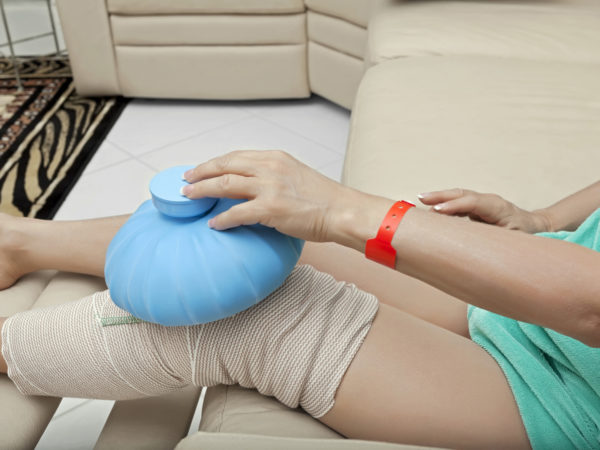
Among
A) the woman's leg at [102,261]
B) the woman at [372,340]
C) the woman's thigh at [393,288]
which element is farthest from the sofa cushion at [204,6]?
the woman at [372,340]

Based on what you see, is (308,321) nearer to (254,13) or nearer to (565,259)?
(565,259)

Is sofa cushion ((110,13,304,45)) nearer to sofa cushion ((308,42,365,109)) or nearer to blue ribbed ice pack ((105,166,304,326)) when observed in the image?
sofa cushion ((308,42,365,109))

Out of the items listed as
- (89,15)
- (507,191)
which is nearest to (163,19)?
(89,15)

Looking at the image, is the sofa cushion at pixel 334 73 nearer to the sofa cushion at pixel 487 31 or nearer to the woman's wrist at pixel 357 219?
the sofa cushion at pixel 487 31

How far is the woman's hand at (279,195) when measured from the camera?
627mm

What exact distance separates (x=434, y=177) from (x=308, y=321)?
0.49 m

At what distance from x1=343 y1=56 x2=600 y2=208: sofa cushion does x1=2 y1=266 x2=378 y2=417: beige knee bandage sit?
40cm

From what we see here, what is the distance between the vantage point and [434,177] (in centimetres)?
108

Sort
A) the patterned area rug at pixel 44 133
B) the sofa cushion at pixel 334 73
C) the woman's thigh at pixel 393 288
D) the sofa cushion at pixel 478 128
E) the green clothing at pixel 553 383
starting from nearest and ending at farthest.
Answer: the green clothing at pixel 553 383 → the woman's thigh at pixel 393 288 → the sofa cushion at pixel 478 128 → the patterned area rug at pixel 44 133 → the sofa cushion at pixel 334 73

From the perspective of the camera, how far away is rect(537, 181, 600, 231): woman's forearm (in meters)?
0.92

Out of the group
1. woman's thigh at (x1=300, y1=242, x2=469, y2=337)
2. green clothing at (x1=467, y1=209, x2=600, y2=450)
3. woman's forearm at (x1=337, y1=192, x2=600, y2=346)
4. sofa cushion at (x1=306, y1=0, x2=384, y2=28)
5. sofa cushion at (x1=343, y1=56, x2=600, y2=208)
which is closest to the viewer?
woman's forearm at (x1=337, y1=192, x2=600, y2=346)

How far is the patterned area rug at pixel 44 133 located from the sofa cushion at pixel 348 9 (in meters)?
0.96

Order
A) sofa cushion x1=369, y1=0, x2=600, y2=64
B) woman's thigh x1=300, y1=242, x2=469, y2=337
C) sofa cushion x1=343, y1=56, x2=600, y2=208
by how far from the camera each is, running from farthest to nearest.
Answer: sofa cushion x1=369, y1=0, x2=600, y2=64 < sofa cushion x1=343, y1=56, x2=600, y2=208 < woman's thigh x1=300, y1=242, x2=469, y2=337

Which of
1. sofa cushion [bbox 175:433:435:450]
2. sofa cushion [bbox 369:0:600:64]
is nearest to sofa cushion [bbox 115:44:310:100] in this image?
sofa cushion [bbox 369:0:600:64]
